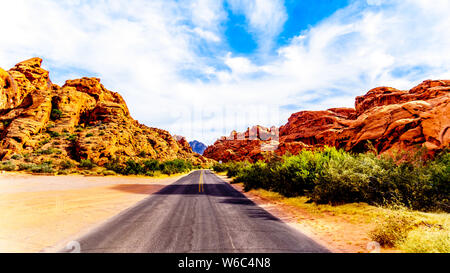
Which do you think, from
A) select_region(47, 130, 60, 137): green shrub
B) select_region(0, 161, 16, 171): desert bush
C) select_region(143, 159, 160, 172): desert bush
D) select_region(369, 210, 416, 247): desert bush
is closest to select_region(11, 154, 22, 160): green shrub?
select_region(0, 161, 16, 171): desert bush

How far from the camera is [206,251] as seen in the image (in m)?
4.65

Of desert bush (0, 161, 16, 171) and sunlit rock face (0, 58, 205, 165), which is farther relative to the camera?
sunlit rock face (0, 58, 205, 165)

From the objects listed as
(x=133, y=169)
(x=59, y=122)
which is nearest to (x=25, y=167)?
(x=133, y=169)

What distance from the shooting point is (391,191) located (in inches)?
332

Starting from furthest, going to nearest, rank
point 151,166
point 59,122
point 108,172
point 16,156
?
point 59,122
point 151,166
point 16,156
point 108,172

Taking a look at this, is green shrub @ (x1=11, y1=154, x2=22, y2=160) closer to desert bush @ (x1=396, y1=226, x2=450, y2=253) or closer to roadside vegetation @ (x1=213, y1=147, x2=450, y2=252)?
roadside vegetation @ (x1=213, y1=147, x2=450, y2=252)

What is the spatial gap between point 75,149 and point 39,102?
1847cm

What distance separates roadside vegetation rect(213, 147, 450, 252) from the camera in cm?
494

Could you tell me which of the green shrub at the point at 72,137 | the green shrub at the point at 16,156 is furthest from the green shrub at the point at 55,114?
the green shrub at the point at 16,156

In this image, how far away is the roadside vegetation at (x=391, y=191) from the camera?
494cm

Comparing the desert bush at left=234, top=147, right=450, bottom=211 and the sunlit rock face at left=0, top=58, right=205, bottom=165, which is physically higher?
the sunlit rock face at left=0, top=58, right=205, bottom=165

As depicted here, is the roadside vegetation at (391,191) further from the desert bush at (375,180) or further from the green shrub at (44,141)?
the green shrub at (44,141)

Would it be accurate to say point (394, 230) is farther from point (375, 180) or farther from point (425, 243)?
point (375, 180)

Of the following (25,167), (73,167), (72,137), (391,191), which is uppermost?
(72,137)
